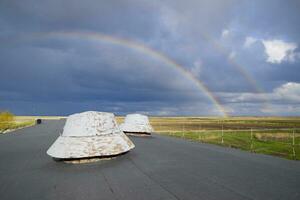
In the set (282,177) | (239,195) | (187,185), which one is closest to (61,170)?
(187,185)

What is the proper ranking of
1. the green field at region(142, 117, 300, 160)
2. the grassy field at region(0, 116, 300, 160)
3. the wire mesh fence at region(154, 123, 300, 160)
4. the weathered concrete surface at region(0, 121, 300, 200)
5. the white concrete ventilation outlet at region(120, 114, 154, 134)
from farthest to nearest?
the grassy field at region(0, 116, 300, 160), the green field at region(142, 117, 300, 160), the wire mesh fence at region(154, 123, 300, 160), the white concrete ventilation outlet at region(120, 114, 154, 134), the weathered concrete surface at region(0, 121, 300, 200)

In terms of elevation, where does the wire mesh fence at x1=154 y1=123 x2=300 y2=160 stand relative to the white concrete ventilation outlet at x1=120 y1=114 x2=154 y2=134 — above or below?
below

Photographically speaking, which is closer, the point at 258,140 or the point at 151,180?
the point at 151,180

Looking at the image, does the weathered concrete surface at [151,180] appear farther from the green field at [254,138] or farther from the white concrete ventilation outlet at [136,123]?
the white concrete ventilation outlet at [136,123]

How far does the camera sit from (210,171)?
8.12 m

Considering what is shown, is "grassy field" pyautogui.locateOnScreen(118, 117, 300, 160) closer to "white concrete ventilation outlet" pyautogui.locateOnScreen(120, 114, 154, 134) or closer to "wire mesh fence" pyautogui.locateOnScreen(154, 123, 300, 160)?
"wire mesh fence" pyautogui.locateOnScreen(154, 123, 300, 160)

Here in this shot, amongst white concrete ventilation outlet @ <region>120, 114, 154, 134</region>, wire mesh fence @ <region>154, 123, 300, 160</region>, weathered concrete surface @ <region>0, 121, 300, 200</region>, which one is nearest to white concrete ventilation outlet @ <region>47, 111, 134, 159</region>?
weathered concrete surface @ <region>0, 121, 300, 200</region>

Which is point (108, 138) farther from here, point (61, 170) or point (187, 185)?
point (187, 185)

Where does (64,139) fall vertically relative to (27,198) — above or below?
above

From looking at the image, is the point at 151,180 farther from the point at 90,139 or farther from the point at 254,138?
the point at 254,138

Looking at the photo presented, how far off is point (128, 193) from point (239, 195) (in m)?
2.20

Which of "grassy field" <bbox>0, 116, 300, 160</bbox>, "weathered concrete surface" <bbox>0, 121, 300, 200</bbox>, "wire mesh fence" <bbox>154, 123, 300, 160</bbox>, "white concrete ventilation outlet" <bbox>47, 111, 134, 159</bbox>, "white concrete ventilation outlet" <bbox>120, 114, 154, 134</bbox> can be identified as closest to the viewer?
"weathered concrete surface" <bbox>0, 121, 300, 200</bbox>

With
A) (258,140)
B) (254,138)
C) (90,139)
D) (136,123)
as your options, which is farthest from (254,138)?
(90,139)

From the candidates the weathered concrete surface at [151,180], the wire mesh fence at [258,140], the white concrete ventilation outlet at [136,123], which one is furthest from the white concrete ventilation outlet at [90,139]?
the wire mesh fence at [258,140]
